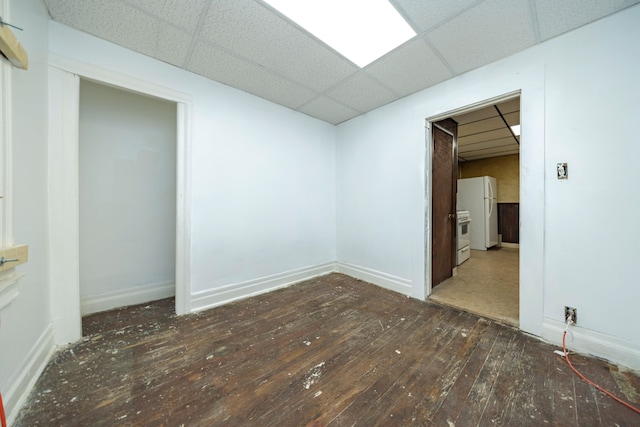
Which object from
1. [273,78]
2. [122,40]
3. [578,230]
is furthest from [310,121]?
[578,230]

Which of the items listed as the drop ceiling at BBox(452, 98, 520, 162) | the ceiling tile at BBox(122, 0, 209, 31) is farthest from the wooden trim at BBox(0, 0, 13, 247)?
the drop ceiling at BBox(452, 98, 520, 162)

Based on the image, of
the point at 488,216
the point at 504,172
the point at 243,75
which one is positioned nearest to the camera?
the point at 243,75

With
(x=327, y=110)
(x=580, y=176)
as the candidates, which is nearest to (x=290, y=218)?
(x=327, y=110)

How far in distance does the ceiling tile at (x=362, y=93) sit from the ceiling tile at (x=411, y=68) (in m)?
0.10

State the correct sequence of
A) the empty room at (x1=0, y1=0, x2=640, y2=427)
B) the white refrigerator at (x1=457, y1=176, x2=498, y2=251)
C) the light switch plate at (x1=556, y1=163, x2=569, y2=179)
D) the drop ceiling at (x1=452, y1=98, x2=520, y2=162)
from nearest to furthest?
the empty room at (x1=0, y1=0, x2=640, y2=427)
the light switch plate at (x1=556, y1=163, x2=569, y2=179)
the drop ceiling at (x1=452, y1=98, x2=520, y2=162)
the white refrigerator at (x1=457, y1=176, x2=498, y2=251)

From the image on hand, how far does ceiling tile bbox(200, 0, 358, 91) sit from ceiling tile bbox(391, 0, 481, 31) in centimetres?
62

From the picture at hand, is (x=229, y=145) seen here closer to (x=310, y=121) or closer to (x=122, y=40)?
(x=122, y=40)

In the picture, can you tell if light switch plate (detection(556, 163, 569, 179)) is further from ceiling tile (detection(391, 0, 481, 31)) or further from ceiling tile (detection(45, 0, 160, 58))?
ceiling tile (detection(45, 0, 160, 58))

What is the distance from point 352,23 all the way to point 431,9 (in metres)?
0.53

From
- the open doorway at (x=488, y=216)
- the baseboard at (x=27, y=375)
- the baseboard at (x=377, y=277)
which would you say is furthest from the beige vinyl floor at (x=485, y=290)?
the baseboard at (x=27, y=375)

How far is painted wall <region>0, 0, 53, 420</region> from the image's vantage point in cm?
111

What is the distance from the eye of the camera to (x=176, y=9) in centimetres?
148

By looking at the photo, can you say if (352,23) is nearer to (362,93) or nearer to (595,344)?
(362,93)

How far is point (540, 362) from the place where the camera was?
145 cm
